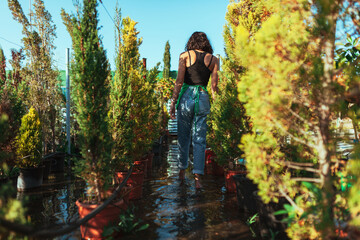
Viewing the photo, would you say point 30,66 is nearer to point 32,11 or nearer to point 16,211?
point 32,11

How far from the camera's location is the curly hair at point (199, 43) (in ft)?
13.9

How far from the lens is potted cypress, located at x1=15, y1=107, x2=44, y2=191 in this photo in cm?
438

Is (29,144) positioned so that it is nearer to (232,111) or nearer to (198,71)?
(198,71)

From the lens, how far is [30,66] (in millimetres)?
7133

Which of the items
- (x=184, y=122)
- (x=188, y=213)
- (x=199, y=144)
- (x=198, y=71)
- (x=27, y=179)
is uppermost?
(x=198, y=71)

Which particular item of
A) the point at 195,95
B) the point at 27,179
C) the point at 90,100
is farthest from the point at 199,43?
the point at 27,179

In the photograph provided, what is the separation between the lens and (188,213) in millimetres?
3000

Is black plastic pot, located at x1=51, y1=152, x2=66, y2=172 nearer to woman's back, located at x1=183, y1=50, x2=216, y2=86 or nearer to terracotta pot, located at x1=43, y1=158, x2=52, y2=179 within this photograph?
terracotta pot, located at x1=43, y1=158, x2=52, y2=179

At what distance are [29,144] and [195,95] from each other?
3368 millimetres

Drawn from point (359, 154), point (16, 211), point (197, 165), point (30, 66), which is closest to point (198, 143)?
point (197, 165)

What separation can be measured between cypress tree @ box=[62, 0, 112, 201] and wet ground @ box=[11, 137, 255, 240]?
2.09ft

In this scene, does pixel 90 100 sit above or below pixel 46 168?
above

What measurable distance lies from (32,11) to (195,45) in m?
6.00

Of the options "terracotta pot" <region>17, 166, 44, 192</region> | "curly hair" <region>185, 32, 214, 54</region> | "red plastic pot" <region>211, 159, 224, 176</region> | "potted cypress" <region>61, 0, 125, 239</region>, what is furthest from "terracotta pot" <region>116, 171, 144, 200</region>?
"red plastic pot" <region>211, 159, 224, 176</region>
